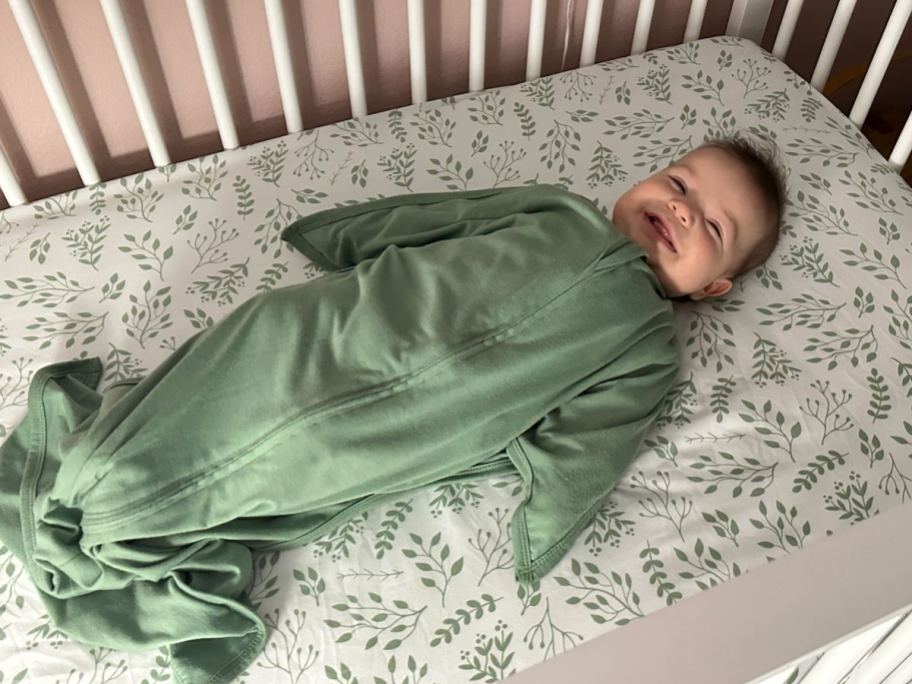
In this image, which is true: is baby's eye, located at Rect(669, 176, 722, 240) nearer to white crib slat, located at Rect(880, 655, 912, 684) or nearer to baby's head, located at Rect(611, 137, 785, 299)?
baby's head, located at Rect(611, 137, 785, 299)

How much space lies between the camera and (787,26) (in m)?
1.33

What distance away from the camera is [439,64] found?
1333 mm

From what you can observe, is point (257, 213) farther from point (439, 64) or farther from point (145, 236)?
point (439, 64)

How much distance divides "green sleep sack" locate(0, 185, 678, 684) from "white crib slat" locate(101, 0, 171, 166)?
0.35m

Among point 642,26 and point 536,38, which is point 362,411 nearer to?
point 536,38

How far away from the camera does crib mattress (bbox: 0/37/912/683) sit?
83 centimetres

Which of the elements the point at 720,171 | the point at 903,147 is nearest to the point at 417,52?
the point at 720,171

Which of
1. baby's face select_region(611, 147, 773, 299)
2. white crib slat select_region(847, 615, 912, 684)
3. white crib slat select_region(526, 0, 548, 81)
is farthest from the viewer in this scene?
white crib slat select_region(526, 0, 548, 81)

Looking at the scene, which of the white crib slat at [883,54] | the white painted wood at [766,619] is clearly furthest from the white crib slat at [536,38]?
the white painted wood at [766,619]

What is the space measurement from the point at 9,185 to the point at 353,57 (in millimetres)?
477

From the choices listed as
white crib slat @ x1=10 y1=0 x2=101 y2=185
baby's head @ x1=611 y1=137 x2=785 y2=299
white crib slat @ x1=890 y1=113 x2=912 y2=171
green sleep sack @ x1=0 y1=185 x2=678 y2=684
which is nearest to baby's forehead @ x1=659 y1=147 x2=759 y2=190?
baby's head @ x1=611 y1=137 x2=785 y2=299

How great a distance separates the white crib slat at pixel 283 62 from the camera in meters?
1.09

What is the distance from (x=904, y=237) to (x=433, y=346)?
64 cm

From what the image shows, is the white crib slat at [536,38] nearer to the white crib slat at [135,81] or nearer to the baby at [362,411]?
the baby at [362,411]
